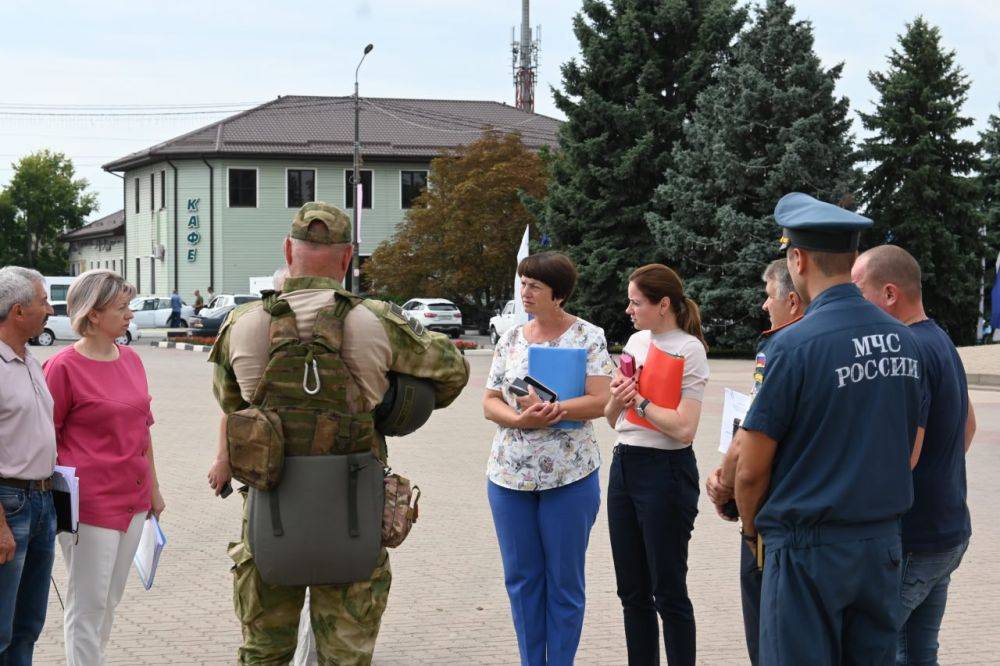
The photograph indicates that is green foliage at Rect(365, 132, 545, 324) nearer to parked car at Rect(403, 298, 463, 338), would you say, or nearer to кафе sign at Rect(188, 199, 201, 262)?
parked car at Rect(403, 298, 463, 338)

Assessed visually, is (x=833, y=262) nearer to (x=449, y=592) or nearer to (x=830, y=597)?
(x=830, y=597)

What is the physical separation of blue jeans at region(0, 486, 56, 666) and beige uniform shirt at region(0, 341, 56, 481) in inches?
3.3

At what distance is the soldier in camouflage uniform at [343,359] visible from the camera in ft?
12.0

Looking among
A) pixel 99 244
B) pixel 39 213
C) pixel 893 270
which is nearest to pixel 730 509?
pixel 893 270

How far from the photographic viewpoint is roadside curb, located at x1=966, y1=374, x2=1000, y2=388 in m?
23.6

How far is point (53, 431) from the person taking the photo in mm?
4285

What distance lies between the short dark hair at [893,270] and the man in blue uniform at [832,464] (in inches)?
32.1

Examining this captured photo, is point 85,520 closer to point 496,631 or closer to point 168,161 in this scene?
point 496,631

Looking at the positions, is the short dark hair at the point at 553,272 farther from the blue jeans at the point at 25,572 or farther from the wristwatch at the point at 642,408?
the blue jeans at the point at 25,572

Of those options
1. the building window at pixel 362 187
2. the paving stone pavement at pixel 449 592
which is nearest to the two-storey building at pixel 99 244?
the building window at pixel 362 187

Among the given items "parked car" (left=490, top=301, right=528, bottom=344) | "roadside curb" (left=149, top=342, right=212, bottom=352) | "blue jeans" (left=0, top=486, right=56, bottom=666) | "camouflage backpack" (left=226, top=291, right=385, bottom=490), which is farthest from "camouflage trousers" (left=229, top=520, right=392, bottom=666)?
"parked car" (left=490, top=301, right=528, bottom=344)

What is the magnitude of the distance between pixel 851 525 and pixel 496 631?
318cm

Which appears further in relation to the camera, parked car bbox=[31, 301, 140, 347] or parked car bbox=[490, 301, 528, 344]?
parked car bbox=[490, 301, 528, 344]

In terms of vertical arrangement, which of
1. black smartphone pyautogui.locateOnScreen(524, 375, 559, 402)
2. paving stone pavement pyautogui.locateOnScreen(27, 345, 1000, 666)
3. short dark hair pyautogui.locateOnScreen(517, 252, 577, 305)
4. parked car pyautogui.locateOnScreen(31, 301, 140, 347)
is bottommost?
paving stone pavement pyautogui.locateOnScreen(27, 345, 1000, 666)
